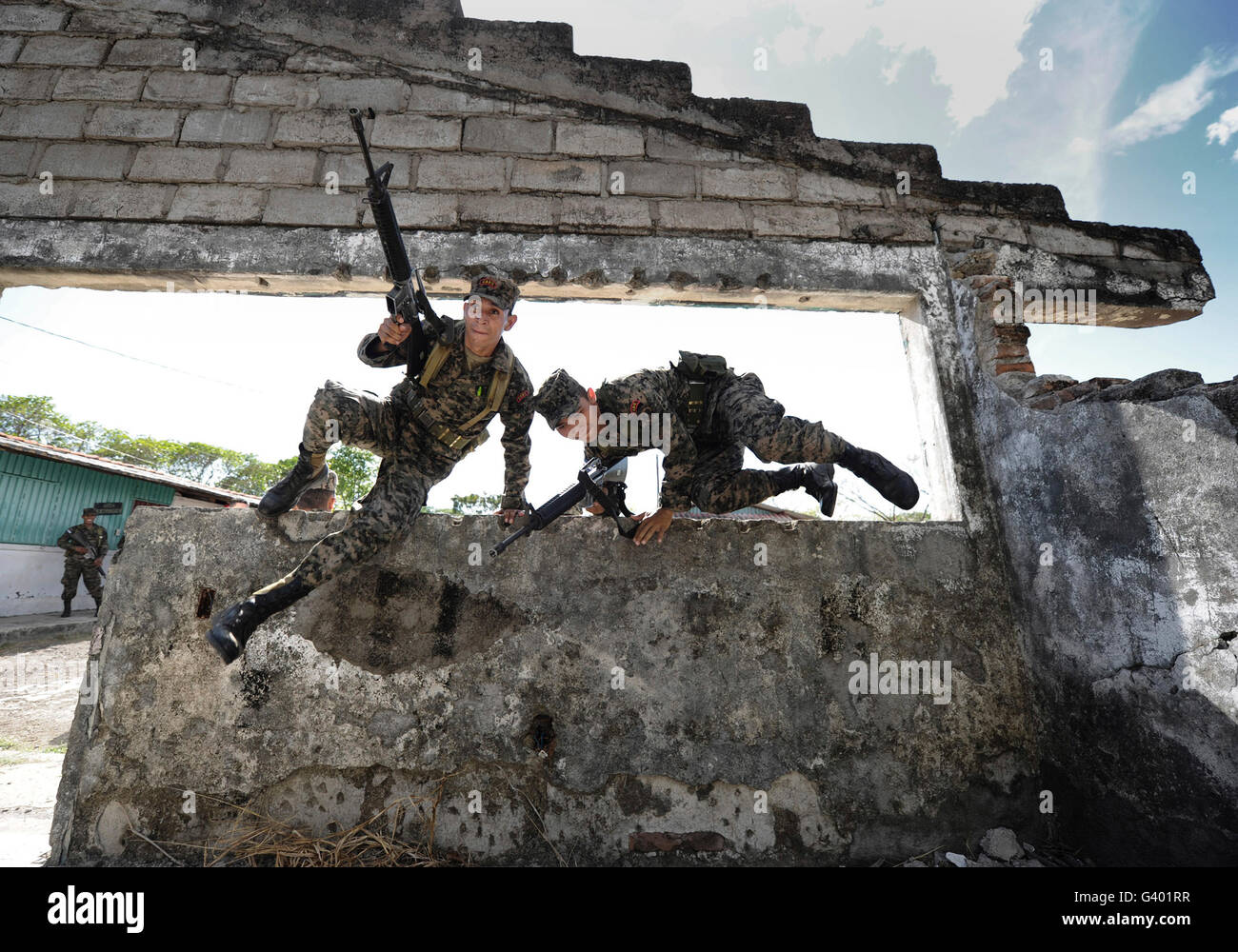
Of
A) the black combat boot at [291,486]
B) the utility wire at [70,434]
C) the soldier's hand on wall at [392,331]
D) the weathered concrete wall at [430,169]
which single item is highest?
the utility wire at [70,434]

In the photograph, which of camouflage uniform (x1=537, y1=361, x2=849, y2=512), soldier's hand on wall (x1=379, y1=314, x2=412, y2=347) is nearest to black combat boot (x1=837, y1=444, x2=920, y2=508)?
camouflage uniform (x1=537, y1=361, x2=849, y2=512)

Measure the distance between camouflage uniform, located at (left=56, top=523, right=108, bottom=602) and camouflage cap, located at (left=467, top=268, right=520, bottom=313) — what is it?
1190 cm

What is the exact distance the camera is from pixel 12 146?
330 centimetres

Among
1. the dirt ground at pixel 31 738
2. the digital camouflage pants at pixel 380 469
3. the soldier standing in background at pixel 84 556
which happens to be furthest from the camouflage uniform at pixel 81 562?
the digital camouflage pants at pixel 380 469

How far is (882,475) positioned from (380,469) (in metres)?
2.32

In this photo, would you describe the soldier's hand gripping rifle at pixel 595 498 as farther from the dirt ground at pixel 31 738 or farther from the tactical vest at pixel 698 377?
the dirt ground at pixel 31 738

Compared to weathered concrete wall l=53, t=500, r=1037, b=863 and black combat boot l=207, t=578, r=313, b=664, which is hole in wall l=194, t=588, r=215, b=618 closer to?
weathered concrete wall l=53, t=500, r=1037, b=863

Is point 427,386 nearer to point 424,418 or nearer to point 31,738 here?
point 424,418

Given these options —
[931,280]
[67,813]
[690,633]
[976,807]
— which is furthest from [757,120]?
[67,813]

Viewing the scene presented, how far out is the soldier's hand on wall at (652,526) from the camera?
2615 mm

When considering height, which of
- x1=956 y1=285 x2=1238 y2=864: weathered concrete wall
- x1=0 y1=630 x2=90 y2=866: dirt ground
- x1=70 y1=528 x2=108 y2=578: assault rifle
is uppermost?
x1=70 y1=528 x2=108 y2=578: assault rifle

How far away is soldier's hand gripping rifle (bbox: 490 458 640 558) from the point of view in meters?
2.56

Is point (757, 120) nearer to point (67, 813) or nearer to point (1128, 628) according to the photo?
point (1128, 628)

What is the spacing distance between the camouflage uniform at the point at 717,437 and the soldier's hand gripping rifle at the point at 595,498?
0.11 meters
